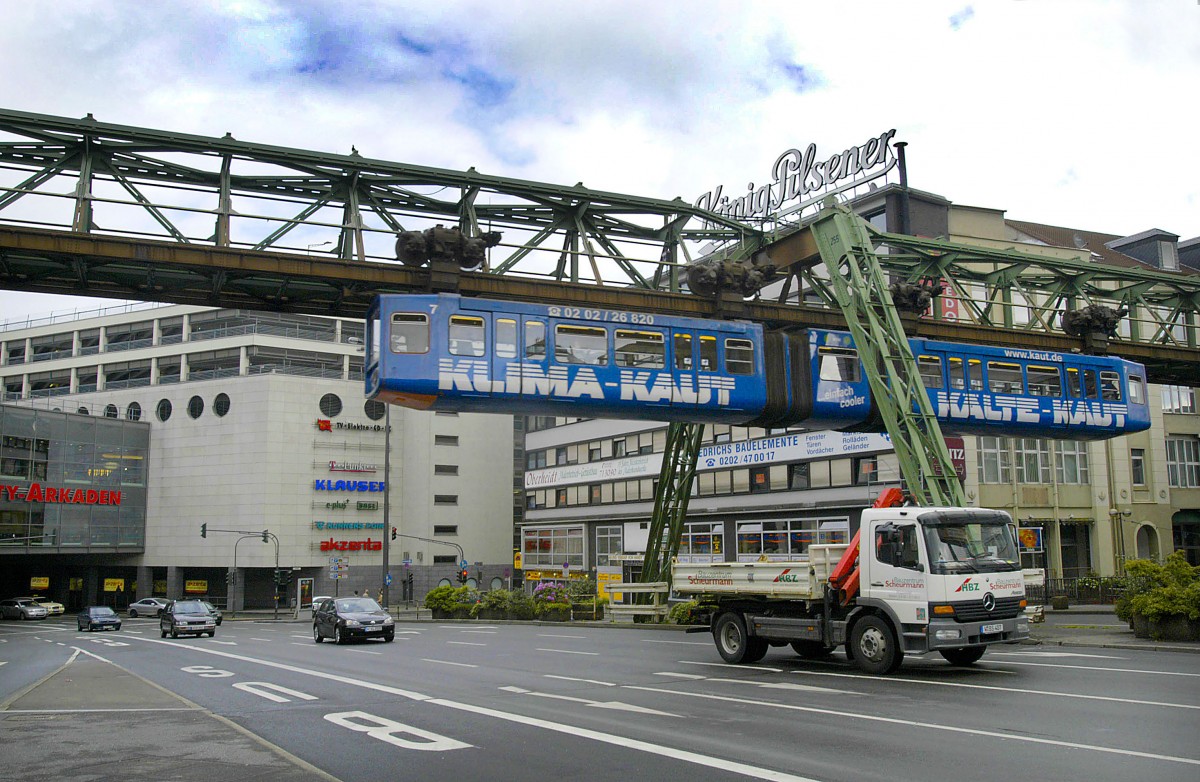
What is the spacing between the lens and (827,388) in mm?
26031

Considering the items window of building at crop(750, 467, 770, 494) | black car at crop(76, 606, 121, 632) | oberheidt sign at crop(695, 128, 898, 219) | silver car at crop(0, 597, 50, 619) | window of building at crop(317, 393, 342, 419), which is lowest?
silver car at crop(0, 597, 50, 619)

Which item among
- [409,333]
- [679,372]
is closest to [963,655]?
[679,372]

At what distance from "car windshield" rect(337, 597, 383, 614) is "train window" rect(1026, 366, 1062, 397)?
1990 cm

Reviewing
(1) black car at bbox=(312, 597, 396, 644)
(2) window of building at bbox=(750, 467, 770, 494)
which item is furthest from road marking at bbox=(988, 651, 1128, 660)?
(2) window of building at bbox=(750, 467, 770, 494)

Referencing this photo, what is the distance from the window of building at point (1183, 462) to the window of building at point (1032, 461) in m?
8.11

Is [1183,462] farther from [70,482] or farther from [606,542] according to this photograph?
[70,482]

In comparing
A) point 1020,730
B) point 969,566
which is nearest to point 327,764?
point 1020,730

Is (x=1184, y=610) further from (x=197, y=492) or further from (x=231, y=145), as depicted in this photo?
(x=197, y=492)

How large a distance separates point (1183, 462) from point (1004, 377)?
2903cm

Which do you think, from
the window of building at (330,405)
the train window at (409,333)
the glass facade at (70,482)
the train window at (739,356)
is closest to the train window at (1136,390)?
the train window at (739,356)

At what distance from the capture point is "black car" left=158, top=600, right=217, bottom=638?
122ft

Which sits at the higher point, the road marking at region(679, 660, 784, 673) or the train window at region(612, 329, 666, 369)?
the train window at region(612, 329, 666, 369)

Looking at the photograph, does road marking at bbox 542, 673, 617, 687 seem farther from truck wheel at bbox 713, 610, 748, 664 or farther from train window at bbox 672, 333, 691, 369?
train window at bbox 672, 333, 691, 369

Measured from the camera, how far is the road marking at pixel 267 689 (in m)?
14.8
